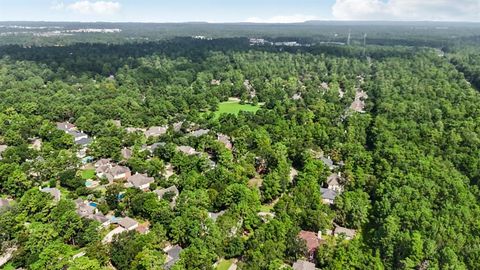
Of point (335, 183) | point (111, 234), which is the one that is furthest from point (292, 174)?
point (111, 234)

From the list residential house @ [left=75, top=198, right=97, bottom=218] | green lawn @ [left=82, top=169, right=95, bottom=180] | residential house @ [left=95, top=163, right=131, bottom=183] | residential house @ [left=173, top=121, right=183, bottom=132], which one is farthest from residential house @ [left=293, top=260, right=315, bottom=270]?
residential house @ [left=173, top=121, right=183, bottom=132]

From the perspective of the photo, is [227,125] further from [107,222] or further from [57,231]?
[57,231]

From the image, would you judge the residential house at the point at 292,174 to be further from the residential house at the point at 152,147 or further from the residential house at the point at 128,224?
the residential house at the point at 128,224

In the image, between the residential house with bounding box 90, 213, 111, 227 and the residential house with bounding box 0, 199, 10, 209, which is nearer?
the residential house with bounding box 90, 213, 111, 227

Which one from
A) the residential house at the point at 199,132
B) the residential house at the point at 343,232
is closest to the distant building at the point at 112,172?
the residential house at the point at 199,132

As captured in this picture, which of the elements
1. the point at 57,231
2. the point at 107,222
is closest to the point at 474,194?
the point at 107,222

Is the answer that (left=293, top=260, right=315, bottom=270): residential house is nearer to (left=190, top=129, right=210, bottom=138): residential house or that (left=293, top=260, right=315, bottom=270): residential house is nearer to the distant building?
the distant building

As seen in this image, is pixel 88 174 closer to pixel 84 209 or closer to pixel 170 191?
pixel 84 209
